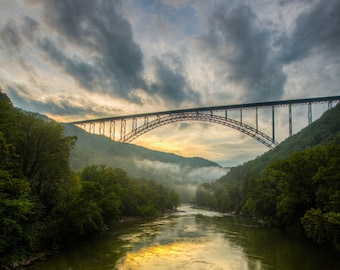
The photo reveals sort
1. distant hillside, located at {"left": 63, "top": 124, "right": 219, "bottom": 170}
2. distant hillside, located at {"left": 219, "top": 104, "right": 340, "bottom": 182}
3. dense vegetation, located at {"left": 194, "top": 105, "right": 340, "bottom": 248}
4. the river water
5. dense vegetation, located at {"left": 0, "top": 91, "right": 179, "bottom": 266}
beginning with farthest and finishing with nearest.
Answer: distant hillside, located at {"left": 63, "top": 124, "right": 219, "bottom": 170} < distant hillside, located at {"left": 219, "top": 104, "right": 340, "bottom": 182} < dense vegetation, located at {"left": 194, "top": 105, "right": 340, "bottom": 248} < dense vegetation, located at {"left": 0, "top": 91, "right": 179, "bottom": 266} < the river water

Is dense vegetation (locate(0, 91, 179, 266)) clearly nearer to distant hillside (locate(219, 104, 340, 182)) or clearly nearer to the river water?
the river water

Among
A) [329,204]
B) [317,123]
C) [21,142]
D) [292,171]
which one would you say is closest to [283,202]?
[292,171]

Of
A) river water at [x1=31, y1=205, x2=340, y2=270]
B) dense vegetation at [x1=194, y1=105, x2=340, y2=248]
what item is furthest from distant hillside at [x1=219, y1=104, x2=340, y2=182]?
river water at [x1=31, y1=205, x2=340, y2=270]

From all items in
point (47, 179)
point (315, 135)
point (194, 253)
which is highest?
point (315, 135)

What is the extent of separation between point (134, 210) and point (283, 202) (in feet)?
84.6

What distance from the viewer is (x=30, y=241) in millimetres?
16578

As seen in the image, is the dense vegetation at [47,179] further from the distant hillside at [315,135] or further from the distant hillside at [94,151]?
the distant hillside at [315,135]

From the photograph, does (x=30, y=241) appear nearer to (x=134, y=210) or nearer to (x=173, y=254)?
(x=173, y=254)

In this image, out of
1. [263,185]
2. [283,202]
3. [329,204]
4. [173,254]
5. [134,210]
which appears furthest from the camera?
[134,210]

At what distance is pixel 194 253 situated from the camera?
2242cm

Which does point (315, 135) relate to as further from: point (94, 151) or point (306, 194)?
point (94, 151)

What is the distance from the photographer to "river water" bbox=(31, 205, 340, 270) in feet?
62.1

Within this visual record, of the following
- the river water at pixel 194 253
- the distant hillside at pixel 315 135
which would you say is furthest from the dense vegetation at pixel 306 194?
the distant hillside at pixel 315 135

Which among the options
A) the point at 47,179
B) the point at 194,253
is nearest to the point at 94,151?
the point at 47,179
